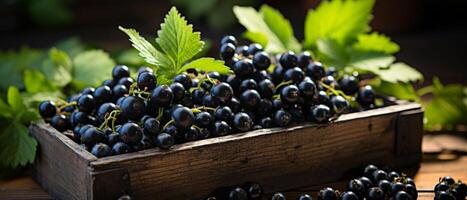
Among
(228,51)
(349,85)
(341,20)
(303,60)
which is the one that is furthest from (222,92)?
(341,20)

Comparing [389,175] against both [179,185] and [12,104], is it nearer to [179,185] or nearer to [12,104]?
[179,185]

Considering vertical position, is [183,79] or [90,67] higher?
[90,67]

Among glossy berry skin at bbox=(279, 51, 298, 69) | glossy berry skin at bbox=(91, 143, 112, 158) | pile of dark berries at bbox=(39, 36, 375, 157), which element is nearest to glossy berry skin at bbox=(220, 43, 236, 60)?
pile of dark berries at bbox=(39, 36, 375, 157)

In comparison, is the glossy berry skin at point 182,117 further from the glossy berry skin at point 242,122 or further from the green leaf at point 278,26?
the green leaf at point 278,26

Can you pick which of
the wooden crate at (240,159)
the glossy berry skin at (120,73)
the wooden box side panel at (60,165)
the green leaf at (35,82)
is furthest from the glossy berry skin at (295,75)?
the green leaf at (35,82)

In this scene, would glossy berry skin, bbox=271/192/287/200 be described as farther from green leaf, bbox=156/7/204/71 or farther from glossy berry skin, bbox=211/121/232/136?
green leaf, bbox=156/7/204/71

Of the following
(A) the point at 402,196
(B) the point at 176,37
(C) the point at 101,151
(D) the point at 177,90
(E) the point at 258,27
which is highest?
(E) the point at 258,27

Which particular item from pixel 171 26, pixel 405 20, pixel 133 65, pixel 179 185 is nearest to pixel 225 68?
pixel 171 26

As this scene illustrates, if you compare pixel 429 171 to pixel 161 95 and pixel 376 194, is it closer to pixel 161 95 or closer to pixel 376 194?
pixel 376 194

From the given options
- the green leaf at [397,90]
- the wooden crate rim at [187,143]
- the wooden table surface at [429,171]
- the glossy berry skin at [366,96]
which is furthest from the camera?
the green leaf at [397,90]
